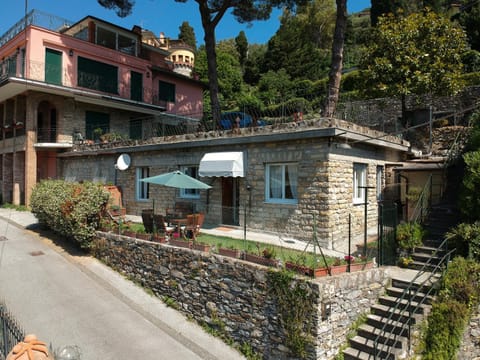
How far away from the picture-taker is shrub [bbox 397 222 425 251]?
9945 mm

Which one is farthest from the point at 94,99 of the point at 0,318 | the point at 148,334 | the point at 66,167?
the point at 0,318

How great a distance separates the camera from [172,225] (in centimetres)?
1284

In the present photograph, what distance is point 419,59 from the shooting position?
1770cm

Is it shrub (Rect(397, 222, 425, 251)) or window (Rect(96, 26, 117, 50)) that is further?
window (Rect(96, 26, 117, 50))

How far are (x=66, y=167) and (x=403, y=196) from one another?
848 inches

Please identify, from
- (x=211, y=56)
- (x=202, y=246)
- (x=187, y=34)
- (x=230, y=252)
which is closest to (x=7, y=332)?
(x=230, y=252)

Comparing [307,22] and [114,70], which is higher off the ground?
[307,22]

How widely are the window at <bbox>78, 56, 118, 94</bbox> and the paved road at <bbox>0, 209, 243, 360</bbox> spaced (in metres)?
14.9

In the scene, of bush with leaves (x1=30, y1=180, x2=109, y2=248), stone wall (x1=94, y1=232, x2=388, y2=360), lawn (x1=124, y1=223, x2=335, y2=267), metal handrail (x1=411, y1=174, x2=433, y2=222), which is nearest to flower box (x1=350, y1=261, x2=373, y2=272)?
stone wall (x1=94, y1=232, x2=388, y2=360)

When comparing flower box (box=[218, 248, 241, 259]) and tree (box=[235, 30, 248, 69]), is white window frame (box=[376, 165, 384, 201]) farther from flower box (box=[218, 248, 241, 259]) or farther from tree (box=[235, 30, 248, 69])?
tree (box=[235, 30, 248, 69])

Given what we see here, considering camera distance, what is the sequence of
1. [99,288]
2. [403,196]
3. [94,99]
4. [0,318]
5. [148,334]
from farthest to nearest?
[94,99] < [403,196] < [99,288] < [148,334] < [0,318]

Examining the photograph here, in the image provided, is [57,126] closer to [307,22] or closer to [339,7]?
[339,7]

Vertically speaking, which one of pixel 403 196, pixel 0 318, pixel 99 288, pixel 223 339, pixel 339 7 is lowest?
pixel 223 339

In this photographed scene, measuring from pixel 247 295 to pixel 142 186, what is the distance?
11404 mm
